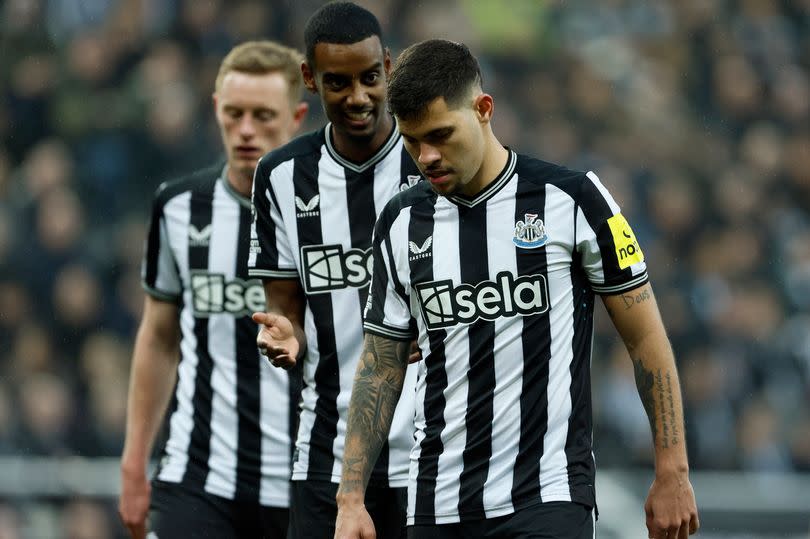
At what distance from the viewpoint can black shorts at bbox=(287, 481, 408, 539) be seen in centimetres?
427

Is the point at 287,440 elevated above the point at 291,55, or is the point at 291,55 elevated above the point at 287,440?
the point at 291,55

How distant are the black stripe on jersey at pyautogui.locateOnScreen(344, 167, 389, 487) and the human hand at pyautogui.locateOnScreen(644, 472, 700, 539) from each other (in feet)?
3.79

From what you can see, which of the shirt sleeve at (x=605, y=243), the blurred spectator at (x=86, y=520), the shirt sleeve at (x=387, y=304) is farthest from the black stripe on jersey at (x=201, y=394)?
the blurred spectator at (x=86, y=520)

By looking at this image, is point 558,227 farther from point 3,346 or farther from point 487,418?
point 3,346

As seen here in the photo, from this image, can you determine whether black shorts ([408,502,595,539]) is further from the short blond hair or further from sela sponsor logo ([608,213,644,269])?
the short blond hair

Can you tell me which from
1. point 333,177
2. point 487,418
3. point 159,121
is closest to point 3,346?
point 159,121

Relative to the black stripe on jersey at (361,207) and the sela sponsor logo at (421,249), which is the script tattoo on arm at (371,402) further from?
the black stripe on jersey at (361,207)

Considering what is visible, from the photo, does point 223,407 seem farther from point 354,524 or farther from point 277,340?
point 354,524

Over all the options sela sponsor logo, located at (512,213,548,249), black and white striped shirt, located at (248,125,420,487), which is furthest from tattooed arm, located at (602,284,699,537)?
black and white striped shirt, located at (248,125,420,487)

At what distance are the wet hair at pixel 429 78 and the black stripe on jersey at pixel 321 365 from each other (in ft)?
2.59

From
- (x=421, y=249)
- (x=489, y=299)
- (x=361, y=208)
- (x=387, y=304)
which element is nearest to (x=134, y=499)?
(x=361, y=208)

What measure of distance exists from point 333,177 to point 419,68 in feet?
2.75

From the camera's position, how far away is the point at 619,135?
1113 centimetres

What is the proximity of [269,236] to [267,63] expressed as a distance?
41.4 inches
